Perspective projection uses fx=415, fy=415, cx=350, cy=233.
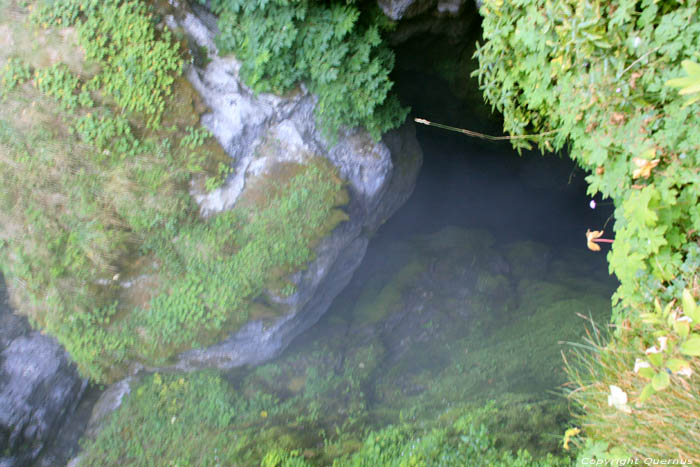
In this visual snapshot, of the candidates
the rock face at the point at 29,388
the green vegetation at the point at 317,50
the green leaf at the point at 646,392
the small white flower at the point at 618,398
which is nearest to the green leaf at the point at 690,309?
the green leaf at the point at 646,392

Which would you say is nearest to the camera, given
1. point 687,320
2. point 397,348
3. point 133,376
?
point 687,320

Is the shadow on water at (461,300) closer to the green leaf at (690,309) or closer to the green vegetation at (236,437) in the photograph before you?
the green vegetation at (236,437)

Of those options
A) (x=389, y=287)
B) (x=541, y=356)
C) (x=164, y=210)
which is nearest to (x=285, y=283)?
(x=164, y=210)

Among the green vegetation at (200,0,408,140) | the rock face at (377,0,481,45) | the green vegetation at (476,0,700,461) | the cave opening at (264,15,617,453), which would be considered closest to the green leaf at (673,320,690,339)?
the green vegetation at (476,0,700,461)

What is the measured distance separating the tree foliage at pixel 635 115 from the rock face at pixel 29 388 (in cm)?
637

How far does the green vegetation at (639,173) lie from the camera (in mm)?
2079

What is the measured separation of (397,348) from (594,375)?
440 cm

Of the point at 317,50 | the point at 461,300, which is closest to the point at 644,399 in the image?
the point at 317,50

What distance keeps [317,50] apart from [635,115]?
3.18 metres

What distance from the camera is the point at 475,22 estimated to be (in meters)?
5.01

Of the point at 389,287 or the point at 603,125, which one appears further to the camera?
the point at 389,287

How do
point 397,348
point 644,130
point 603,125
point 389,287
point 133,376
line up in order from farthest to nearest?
point 389,287 → point 397,348 → point 133,376 → point 603,125 → point 644,130

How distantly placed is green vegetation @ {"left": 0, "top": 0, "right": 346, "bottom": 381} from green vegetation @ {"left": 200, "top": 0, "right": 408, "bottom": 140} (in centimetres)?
71

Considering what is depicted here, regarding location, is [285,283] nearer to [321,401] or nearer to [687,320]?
[321,401]
